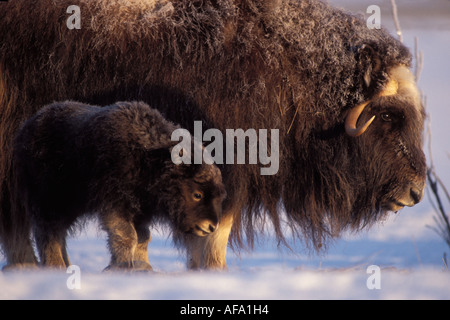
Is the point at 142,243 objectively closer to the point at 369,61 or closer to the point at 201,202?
the point at 201,202

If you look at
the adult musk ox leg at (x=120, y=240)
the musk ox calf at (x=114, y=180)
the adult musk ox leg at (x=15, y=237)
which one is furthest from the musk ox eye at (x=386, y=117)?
the adult musk ox leg at (x=15, y=237)

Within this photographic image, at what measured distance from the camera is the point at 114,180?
2496 millimetres

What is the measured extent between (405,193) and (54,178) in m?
1.38

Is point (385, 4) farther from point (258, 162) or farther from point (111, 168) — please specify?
point (111, 168)

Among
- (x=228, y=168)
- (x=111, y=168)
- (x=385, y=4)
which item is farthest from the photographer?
(x=385, y=4)

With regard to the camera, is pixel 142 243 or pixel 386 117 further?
pixel 386 117

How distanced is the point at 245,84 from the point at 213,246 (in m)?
0.67

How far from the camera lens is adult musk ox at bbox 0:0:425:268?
3061 mm

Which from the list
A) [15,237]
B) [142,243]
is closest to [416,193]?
[142,243]

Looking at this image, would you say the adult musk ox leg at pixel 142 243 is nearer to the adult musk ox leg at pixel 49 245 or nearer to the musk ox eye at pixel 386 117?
the adult musk ox leg at pixel 49 245

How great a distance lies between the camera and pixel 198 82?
3068 mm

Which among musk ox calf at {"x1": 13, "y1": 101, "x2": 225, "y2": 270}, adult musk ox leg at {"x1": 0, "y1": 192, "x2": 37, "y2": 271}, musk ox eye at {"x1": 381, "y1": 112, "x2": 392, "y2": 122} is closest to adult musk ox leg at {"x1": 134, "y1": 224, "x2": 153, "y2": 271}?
musk ox calf at {"x1": 13, "y1": 101, "x2": 225, "y2": 270}

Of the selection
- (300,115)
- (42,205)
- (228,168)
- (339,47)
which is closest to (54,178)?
(42,205)

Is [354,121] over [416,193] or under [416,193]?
over
